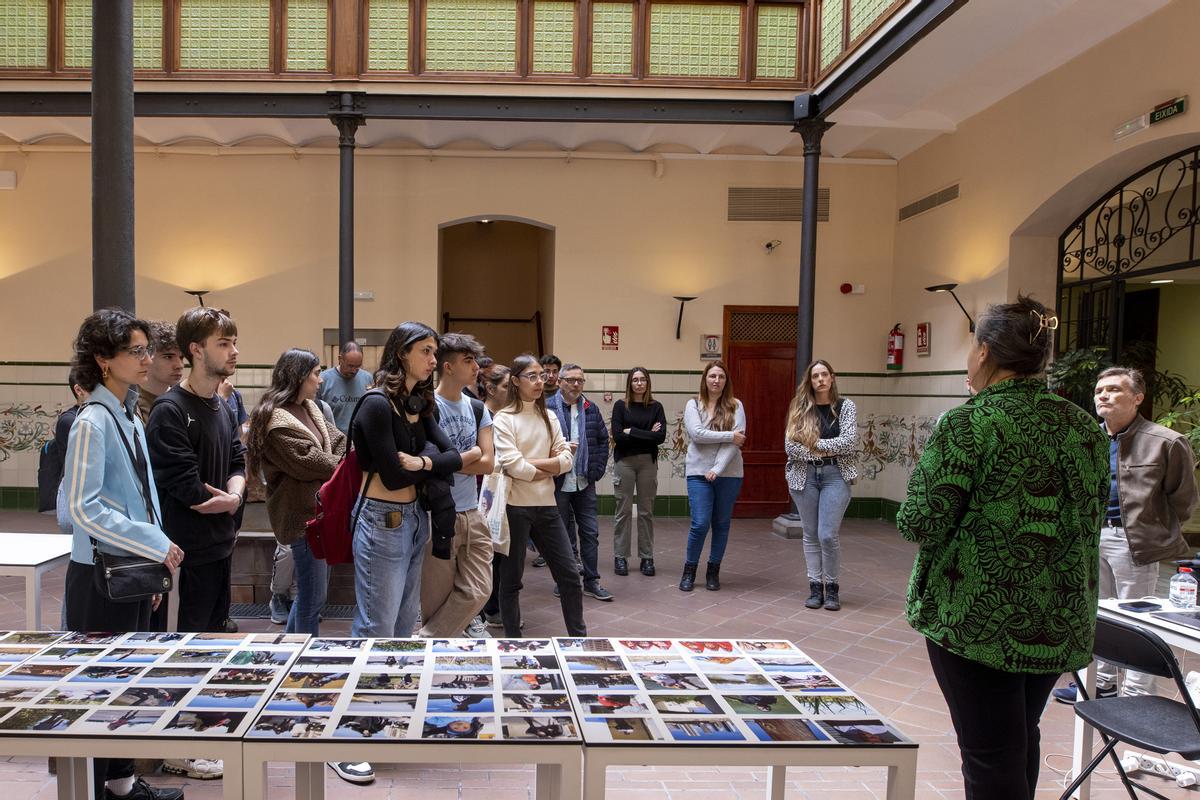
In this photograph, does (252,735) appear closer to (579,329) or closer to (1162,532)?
(1162,532)

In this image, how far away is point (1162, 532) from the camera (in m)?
4.11

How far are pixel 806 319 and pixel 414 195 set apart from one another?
5.06 metres

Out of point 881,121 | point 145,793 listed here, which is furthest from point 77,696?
point 881,121

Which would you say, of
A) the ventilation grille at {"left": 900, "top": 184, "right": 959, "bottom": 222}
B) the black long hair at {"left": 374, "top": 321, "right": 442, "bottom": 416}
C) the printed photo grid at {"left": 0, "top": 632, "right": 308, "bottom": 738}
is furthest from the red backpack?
the ventilation grille at {"left": 900, "top": 184, "right": 959, "bottom": 222}

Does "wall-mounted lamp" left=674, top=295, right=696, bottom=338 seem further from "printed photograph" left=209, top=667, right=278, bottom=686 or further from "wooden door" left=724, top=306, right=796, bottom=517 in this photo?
"printed photograph" left=209, top=667, right=278, bottom=686

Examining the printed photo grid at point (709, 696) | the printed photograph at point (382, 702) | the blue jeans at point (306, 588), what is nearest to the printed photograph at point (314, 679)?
the printed photograph at point (382, 702)

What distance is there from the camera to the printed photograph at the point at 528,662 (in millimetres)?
2443

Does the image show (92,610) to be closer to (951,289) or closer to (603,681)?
(603,681)

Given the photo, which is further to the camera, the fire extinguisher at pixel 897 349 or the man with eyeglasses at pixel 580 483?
the fire extinguisher at pixel 897 349

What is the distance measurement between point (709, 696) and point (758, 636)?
3.30 metres

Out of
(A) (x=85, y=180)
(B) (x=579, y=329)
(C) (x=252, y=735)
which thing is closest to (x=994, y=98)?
(B) (x=579, y=329)

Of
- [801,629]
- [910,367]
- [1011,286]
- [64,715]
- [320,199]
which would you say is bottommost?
[801,629]

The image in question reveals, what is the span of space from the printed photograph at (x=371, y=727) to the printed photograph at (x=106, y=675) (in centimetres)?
70

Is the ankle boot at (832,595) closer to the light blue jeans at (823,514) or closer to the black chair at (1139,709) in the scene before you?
the light blue jeans at (823,514)
